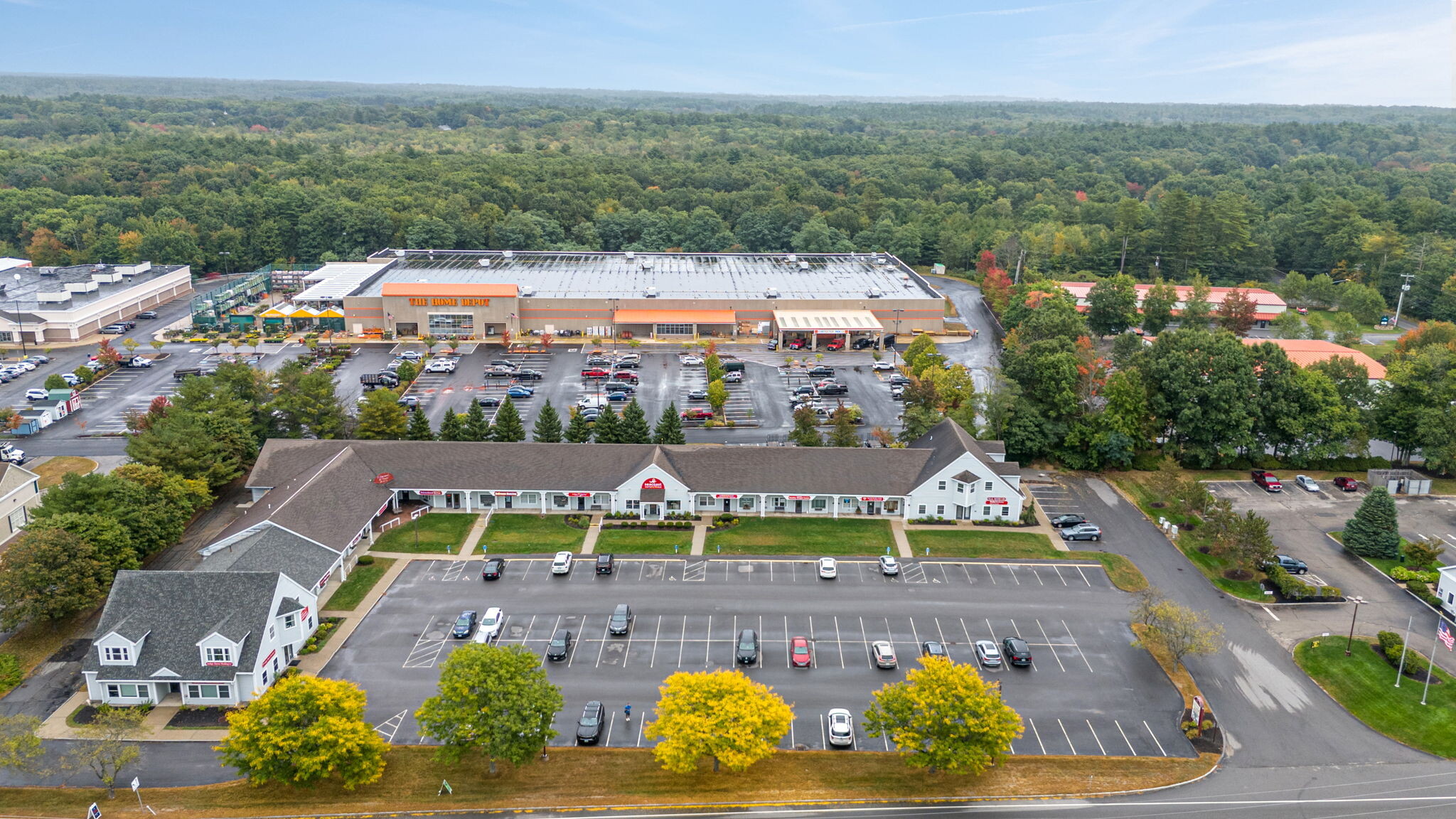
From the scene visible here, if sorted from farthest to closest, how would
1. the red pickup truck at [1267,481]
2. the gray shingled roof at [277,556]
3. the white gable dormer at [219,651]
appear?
the red pickup truck at [1267,481], the gray shingled roof at [277,556], the white gable dormer at [219,651]

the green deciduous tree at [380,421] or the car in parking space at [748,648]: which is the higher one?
the green deciduous tree at [380,421]

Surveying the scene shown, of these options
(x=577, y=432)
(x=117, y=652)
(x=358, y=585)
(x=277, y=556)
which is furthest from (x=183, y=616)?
(x=577, y=432)

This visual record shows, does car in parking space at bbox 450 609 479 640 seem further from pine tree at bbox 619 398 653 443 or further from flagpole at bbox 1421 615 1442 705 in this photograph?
flagpole at bbox 1421 615 1442 705

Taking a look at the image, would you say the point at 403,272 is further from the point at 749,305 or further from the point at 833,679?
the point at 833,679

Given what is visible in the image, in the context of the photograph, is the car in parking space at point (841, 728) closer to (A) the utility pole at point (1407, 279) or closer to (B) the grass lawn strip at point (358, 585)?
(B) the grass lawn strip at point (358, 585)

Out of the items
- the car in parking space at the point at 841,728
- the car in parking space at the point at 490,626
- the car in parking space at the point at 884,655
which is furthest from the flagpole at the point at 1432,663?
the car in parking space at the point at 490,626

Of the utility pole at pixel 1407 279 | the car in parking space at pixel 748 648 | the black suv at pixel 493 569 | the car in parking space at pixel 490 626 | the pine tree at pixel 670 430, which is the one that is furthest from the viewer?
the utility pole at pixel 1407 279

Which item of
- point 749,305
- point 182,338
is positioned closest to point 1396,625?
point 749,305
